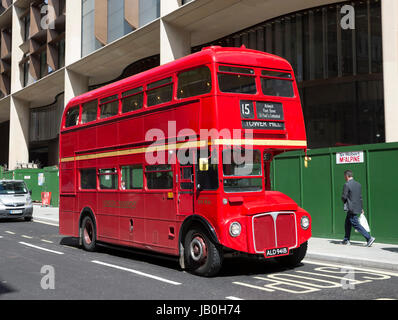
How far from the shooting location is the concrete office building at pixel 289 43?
17.4m

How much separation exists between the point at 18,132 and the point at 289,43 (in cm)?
2945

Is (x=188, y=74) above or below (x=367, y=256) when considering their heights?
above

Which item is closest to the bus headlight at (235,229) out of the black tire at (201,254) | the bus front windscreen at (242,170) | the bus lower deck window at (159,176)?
the black tire at (201,254)

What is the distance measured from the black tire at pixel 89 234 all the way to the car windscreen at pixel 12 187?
954cm

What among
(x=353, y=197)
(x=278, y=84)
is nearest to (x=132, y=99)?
(x=278, y=84)

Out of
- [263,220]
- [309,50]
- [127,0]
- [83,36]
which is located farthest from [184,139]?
[83,36]

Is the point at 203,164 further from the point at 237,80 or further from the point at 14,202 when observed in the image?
the point at 14,202

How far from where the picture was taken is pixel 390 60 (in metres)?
14.0

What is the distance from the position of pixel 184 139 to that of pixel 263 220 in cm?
A: 205

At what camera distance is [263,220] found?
26.7ft

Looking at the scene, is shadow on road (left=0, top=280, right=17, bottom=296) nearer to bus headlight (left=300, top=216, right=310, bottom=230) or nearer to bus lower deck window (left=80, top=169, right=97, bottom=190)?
bus lower deck window (left=80, top=169, right=97, bottom=190)

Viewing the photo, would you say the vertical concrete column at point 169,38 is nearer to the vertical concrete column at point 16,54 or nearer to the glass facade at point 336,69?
the glass facade at point 336,69

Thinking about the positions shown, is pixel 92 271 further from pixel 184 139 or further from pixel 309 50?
pixel 309 50
